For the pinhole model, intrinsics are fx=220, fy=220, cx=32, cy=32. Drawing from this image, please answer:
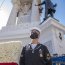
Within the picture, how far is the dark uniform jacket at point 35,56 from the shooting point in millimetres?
2832

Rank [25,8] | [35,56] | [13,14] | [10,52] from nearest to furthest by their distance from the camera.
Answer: [10,52] → [35,56] → [13,14] → [25,8]

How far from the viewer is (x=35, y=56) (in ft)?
9.41

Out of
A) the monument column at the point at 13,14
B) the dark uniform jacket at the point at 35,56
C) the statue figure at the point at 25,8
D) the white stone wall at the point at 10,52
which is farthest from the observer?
the statue figure at the point at 25,8

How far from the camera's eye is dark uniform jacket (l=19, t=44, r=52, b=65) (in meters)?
2.83

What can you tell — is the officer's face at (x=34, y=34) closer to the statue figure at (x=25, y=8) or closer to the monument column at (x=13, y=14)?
the monument column at (x=13, y=14)

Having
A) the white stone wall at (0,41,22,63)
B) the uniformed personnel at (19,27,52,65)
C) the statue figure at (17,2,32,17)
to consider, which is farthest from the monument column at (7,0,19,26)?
the white stone wall at (0,41,22,63)

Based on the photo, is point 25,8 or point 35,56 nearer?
point 35,56

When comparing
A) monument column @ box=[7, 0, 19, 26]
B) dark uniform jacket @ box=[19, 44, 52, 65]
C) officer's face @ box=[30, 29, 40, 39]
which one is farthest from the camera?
monument column @ box=[7, 0, 19, 26]

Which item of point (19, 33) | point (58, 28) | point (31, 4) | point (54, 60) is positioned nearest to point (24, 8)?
point (31, 4)

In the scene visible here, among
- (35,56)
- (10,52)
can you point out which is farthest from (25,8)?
(10,52)

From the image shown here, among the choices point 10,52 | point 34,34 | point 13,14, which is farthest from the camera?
point 13,14

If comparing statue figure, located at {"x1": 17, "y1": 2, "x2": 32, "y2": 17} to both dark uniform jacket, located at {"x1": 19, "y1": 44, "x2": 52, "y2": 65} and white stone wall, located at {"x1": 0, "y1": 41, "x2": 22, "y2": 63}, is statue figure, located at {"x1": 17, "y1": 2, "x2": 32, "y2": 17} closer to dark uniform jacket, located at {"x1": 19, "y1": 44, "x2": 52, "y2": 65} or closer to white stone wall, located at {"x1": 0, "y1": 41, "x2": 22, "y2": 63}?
dark uniform jacket, located at {"x1": 19, "y1": 44, "x2": 52, "y2": 65}

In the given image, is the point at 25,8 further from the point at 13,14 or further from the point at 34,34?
the point at 34,34

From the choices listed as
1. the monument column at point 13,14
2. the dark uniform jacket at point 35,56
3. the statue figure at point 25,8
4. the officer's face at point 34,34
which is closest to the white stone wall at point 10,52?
the dark uniform jacket at point 35,56
